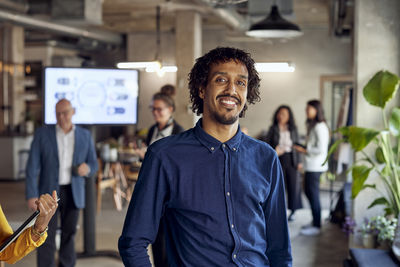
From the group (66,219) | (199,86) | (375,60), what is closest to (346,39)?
(375,60)

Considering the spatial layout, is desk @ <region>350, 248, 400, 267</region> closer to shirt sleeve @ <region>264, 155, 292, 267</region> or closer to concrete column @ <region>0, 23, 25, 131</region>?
shirt sleeve @ <region>264, 155, 292, 267</region>

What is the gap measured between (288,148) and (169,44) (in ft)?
24.3

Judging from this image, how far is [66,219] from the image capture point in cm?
458

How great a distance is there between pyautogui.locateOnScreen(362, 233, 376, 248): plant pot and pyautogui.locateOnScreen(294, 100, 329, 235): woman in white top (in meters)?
1.70

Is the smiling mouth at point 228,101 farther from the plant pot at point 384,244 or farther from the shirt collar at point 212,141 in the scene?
the plant pot at point 384,244

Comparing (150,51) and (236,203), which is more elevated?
(150,51)

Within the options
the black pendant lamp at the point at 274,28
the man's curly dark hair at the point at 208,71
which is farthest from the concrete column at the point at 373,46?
the man's curly dark hair at the point at 208,71

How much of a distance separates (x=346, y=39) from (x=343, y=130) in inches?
284

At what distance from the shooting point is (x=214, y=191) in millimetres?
1833

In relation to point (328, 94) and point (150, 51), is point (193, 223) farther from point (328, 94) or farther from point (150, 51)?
point (150, 51)

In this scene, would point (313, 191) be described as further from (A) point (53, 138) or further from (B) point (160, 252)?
(A) point (53, 138)

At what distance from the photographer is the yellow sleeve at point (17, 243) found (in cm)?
213

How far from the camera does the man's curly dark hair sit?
1.94 meters

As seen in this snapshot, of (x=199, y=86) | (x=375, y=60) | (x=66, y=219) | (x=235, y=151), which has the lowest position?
(x=66, y=219)
